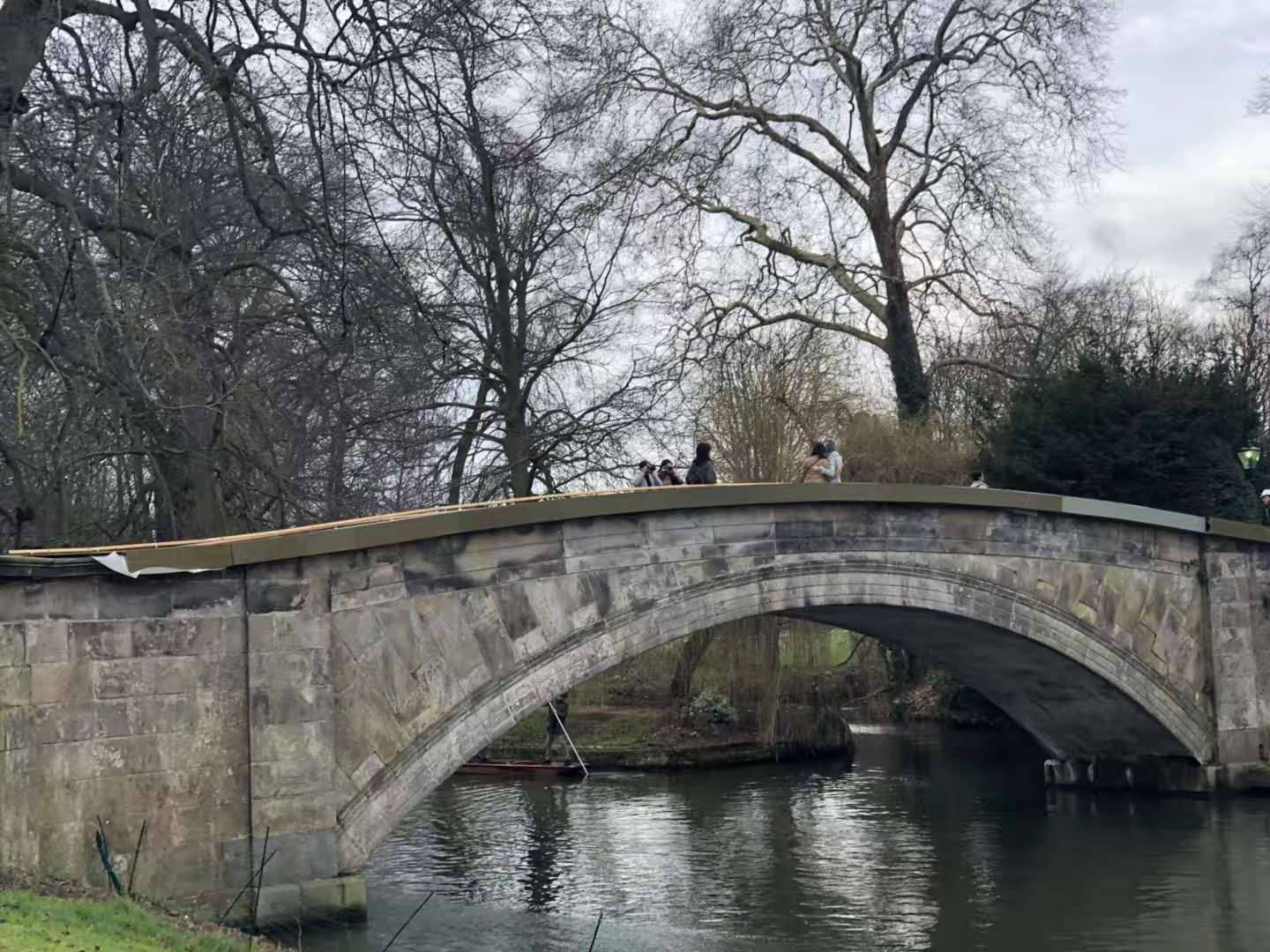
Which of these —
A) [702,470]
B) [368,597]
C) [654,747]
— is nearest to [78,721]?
[368,597]

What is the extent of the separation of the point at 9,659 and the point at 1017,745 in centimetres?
1618

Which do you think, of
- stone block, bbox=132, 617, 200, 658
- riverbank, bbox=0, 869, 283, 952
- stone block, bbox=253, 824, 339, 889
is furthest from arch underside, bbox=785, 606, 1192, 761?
riverbank, bbox=0, 869, 283, 952

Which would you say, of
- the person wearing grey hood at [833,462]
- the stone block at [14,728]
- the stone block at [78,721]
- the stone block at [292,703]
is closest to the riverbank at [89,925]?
the stone block at [14,728]

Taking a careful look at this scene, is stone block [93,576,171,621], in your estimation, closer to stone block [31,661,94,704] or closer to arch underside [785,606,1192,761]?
stone block [31,661,94,704]

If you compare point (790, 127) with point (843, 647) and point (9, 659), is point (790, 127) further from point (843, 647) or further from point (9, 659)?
point (9, 659)

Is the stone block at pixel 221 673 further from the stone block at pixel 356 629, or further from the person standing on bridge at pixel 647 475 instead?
the person standing on bridge at pixel 647 475

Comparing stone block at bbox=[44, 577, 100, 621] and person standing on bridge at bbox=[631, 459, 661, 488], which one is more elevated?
person standing on bridge at bbox=[631, 459, 661, 488]

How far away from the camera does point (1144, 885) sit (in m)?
12.9

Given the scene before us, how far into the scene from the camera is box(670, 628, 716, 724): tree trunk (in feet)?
71.8

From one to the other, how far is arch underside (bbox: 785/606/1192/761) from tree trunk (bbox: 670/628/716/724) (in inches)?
178

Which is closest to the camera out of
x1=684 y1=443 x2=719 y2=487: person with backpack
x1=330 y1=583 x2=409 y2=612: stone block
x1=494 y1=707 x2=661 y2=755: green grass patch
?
x1=330 y1=583 x2=409 y2=612: stone block

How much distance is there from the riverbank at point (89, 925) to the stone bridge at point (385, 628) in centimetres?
82

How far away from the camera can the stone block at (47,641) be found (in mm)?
9336

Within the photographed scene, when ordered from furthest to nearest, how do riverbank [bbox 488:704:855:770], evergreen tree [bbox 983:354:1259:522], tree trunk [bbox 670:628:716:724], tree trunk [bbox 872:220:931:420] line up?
tree trunk [bbox 670:628:716:724] < tree trunk [bbox 872:220:931:420] < riverbank [bbox 488:704:855:770] < evergreen tree [bbox 983:354:1259:522]
